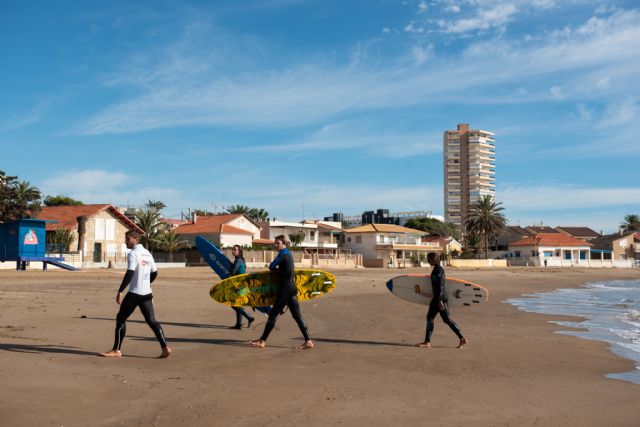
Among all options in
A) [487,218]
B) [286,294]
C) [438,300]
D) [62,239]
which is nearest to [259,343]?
[286,294]

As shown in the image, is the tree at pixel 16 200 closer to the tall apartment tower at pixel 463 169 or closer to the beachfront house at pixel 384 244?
the beachfront house at pixel 384 244

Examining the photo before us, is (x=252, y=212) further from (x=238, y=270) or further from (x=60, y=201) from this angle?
(x=238, y=270)

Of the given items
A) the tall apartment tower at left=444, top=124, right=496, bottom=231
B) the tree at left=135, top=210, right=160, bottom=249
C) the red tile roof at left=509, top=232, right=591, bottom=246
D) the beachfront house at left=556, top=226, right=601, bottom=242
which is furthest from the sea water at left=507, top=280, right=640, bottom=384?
the tall apartment tower at left=444, top=124, right=496, bottom=231

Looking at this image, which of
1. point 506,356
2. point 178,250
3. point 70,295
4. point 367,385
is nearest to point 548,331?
point 506,356

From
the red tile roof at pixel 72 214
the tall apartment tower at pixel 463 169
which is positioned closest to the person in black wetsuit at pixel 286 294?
the red tile roof at pixel 72 214

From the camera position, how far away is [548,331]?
11648 millimetres

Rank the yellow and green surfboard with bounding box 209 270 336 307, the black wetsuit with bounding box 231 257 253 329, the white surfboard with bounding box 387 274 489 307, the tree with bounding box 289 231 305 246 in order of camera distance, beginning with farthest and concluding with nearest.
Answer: the tree with bounding box 289 231 305 246, the black wetsuit with bounding box 231 257 253 329, the white surfboard with bounding box 387 274 489 307, the yellow and green surfboard with bounding box 209 270 336 307

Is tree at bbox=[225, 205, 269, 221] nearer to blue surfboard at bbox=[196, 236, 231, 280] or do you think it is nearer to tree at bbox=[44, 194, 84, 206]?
tree at bbox=[44, 194, 84, 206]

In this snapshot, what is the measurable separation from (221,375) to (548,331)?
24.4 feet

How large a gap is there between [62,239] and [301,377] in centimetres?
3930

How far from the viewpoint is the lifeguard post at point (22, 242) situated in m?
31.3

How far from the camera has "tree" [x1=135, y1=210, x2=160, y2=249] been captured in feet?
169

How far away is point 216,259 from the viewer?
1223 cm

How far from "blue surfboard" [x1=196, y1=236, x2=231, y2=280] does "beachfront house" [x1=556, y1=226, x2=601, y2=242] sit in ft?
330
